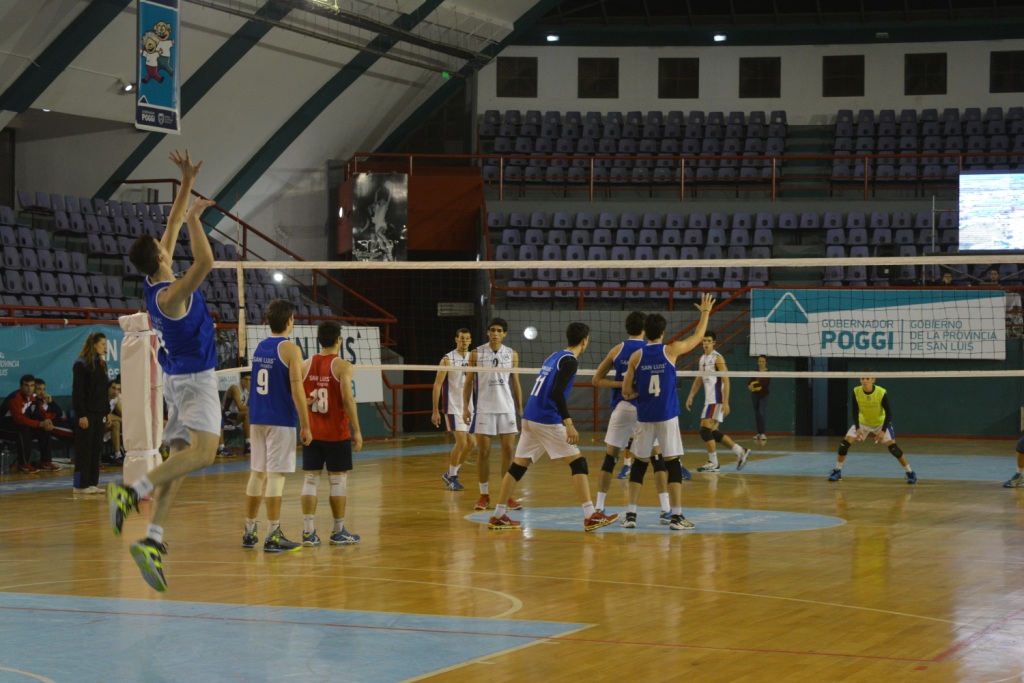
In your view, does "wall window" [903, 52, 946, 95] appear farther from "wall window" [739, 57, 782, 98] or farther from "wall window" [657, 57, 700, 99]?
"wall window" [657, 57, 700, 99]

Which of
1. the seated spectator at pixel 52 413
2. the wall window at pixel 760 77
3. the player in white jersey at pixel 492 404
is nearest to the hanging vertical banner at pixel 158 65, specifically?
the seated spectator at pixel 52 413

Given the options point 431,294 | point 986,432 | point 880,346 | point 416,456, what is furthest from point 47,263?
point 986,432

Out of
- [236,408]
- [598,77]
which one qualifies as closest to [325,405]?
[236,408]

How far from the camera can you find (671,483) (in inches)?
430

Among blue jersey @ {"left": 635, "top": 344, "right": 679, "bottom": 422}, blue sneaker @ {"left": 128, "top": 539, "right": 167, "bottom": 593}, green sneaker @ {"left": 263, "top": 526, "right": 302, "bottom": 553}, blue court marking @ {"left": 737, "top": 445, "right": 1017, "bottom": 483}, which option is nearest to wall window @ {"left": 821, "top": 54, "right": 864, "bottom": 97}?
blue court marking @ {"left": 737, "top": 445, "right": 1017, "bottom": 483}

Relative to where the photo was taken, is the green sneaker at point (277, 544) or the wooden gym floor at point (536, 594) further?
the green sneaker at point (277, 544)

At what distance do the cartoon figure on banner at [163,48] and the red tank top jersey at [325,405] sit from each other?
12080 millimetres

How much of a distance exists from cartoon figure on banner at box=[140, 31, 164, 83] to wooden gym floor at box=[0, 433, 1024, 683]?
29.7ft

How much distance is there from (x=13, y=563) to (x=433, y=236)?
20.3 meters

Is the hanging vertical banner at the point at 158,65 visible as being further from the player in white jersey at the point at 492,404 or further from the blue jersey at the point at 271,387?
the blue jersey at the point at 271,387

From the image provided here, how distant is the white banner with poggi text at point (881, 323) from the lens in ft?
76.8

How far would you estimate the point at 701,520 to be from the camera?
11.5 meters

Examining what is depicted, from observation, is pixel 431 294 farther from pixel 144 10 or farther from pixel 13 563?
pixel 13 563

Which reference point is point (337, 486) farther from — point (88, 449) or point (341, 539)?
point (88, 449)
